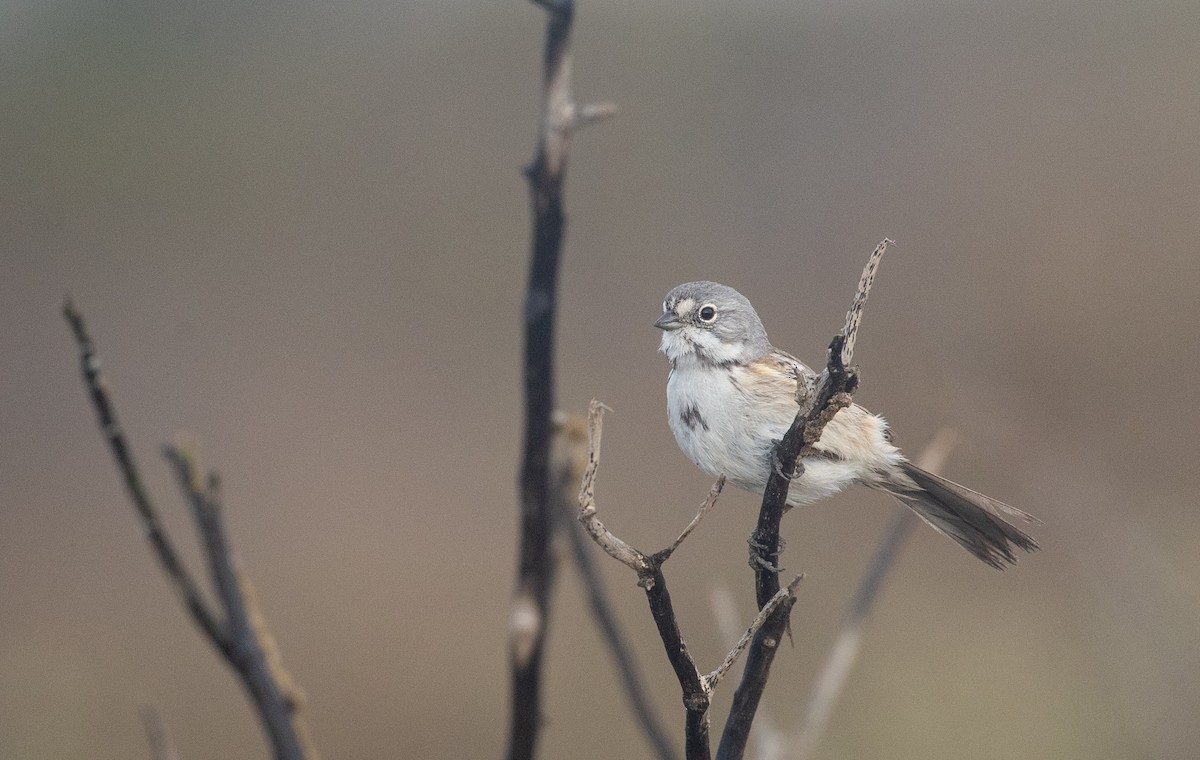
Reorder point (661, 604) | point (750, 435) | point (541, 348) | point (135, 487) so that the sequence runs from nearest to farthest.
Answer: point (541, 348) < point (135, 487) < point (661, 604) < point (750, 435)

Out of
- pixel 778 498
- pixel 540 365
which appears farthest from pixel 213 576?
pixel 778 498

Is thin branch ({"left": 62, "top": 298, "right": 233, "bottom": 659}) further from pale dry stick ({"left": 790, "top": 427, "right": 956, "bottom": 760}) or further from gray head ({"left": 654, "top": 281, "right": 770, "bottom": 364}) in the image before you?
gray head ({"left": 654, "top": 281, "right": 770, "bottom": 364})

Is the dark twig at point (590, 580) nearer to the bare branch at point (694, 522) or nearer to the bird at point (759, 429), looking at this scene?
the bare branch at point (694, 522)

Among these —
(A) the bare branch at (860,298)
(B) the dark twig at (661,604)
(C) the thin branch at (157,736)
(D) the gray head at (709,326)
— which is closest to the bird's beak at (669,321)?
(D) the gray head at (709,326)

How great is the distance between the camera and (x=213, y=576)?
4.14 feet

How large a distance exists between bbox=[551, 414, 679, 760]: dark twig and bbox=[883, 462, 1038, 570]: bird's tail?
132cm

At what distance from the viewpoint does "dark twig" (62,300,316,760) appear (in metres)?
1.17

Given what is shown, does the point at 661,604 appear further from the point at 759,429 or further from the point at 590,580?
the point at 759,429

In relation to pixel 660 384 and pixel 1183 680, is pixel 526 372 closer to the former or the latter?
pixel 1183 680

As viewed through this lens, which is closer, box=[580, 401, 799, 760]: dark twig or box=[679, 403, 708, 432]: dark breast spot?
box=[580, 401, 799, 760]: dark twig

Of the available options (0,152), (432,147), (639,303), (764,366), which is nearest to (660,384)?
(639,303)

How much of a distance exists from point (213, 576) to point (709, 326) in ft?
6.86

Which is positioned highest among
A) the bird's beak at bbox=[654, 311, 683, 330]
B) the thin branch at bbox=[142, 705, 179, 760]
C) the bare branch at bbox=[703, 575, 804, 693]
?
the bird's beak at bbox=[654, 311, 683, 330]

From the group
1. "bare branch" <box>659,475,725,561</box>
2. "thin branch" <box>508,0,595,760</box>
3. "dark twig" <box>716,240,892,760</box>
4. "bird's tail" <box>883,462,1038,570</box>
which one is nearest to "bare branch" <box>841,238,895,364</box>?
"dark twig" <box>716,240,892,760</box>
